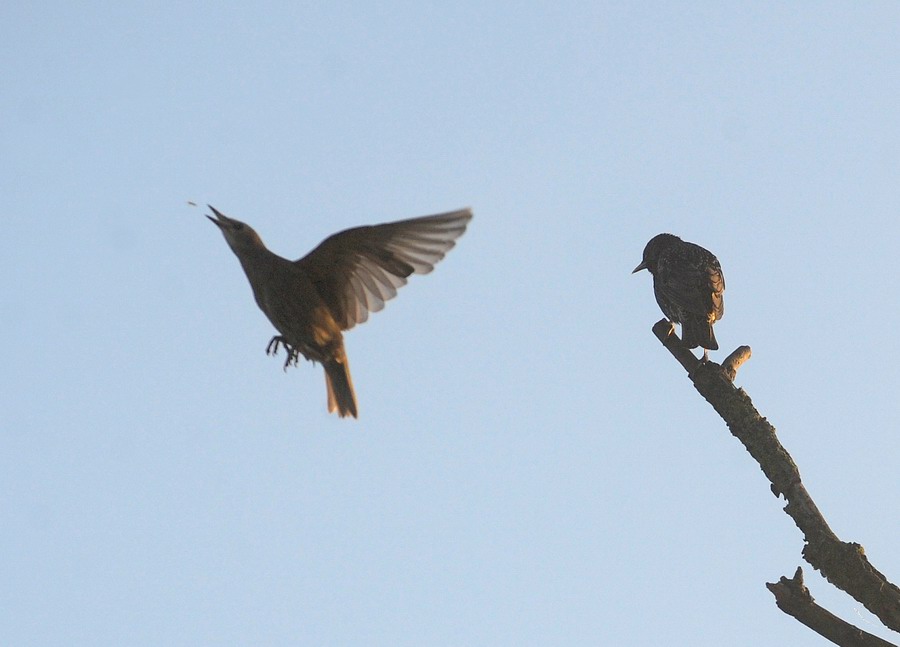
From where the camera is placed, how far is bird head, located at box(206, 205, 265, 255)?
5.89 m

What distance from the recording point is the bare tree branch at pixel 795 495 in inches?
156

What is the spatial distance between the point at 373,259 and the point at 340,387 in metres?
0.96

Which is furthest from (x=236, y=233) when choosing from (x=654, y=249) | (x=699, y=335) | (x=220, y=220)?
(x=654, y=249)

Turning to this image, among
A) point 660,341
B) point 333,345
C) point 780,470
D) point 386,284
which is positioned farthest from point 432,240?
point 780,470

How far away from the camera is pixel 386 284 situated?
Result: 6.03m

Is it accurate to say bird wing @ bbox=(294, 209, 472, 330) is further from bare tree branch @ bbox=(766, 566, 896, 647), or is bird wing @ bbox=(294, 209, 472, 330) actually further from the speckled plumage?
bare tree branch @ bbox=(766, 566, 896, 647)

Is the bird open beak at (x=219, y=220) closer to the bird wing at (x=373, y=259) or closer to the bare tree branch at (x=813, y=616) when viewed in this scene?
the bird wing at (x=373, y=259)

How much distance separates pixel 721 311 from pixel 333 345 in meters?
3.31

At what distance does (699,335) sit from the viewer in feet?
23.8

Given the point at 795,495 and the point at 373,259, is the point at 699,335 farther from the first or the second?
the point at 795,495

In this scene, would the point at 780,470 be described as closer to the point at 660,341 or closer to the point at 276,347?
the point at 660,341

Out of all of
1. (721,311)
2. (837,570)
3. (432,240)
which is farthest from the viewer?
(721,311)

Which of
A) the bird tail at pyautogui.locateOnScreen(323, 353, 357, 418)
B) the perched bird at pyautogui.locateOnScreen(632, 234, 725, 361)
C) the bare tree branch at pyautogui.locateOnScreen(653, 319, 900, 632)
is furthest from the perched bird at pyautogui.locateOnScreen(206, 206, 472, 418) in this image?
the perched bird at pyautogui.locateOnScreen(632, 234, 725, 361)

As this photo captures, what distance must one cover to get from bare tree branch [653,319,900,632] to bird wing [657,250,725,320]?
2254mm
